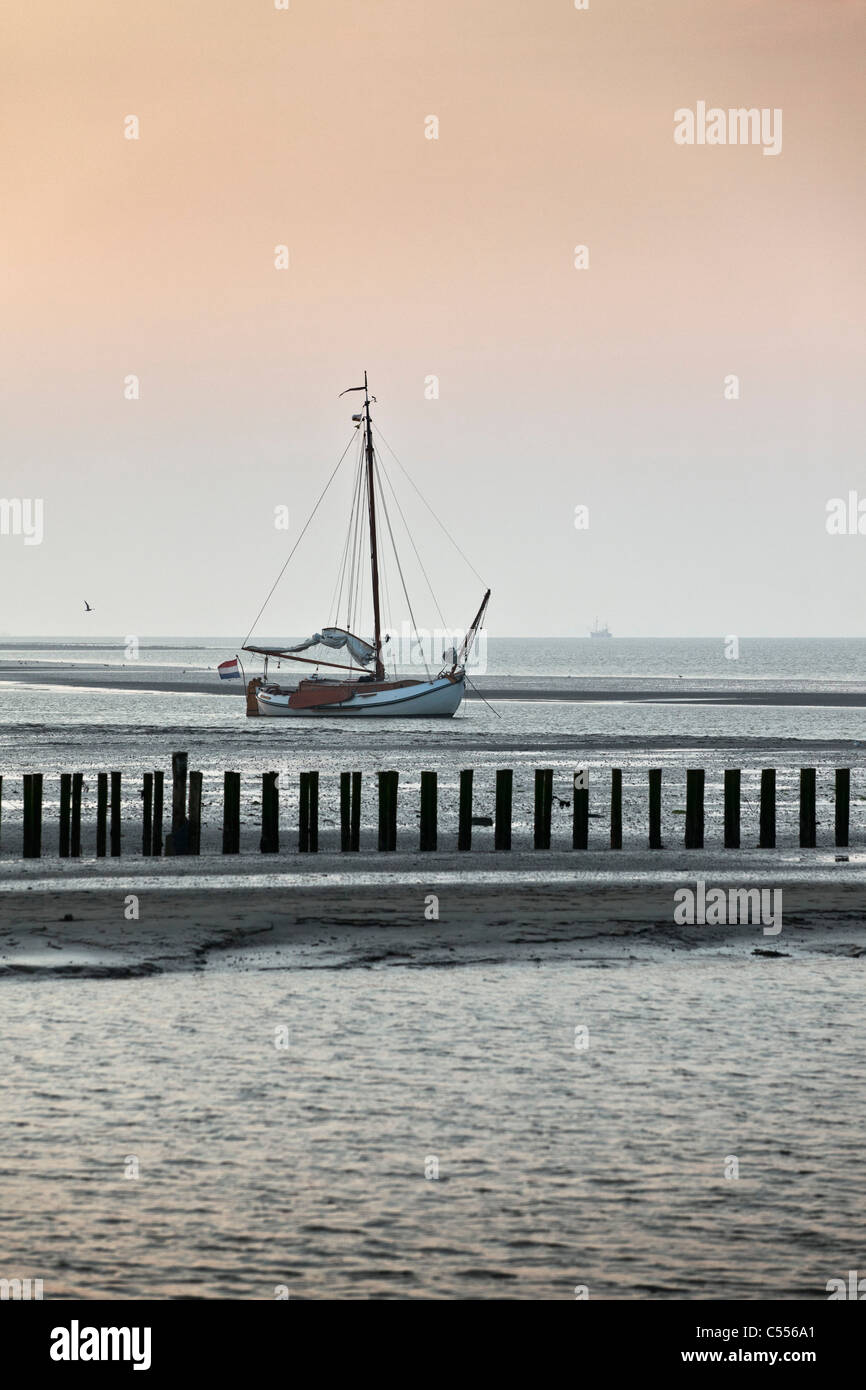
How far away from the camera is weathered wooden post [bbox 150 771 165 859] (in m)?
27.2

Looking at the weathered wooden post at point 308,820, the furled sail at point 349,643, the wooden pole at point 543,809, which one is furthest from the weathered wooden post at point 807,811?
the furled sail at point 349,643

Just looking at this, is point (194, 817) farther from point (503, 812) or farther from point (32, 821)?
point (503, 812)

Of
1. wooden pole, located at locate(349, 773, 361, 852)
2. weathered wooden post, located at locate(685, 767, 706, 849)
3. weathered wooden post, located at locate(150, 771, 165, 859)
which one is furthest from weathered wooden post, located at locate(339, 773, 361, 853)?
weathered wooden post, located at locate(685, 767, 706, 849)

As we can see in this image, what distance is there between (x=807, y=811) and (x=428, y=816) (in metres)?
7.06

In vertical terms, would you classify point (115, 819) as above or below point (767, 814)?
above

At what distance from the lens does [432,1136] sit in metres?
10.8

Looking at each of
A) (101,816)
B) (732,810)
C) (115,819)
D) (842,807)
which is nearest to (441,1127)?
(115,819)

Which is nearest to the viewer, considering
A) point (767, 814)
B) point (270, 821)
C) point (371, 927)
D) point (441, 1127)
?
point (441, 1127)

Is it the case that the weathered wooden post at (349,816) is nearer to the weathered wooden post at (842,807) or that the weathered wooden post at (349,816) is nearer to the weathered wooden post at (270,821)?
the weathered wooden post at (270,821)

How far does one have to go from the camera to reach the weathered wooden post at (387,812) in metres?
27.2

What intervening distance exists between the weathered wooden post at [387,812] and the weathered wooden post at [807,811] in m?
7.43

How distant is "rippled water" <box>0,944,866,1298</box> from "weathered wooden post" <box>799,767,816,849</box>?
13.1m

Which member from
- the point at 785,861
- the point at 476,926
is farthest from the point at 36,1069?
the point at 785,861
